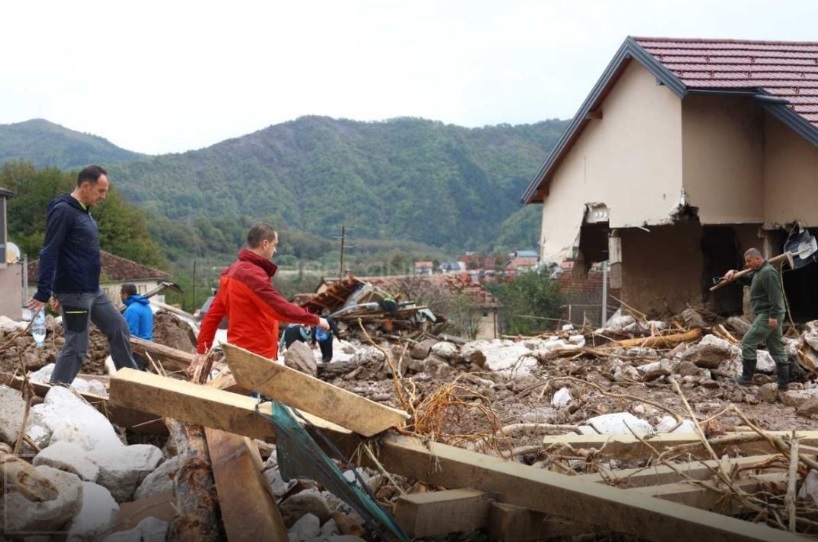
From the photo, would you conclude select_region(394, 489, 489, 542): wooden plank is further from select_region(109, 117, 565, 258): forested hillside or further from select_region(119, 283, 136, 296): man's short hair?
select_region(109, 117, 565, 258): forested hillside

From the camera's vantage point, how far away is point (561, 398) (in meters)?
8.34

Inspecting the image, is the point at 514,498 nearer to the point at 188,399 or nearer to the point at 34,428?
the point at 188,399

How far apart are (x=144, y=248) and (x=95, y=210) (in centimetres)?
539

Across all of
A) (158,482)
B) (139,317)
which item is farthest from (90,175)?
(139,317)

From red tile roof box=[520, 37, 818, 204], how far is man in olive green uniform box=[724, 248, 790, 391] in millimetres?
3746

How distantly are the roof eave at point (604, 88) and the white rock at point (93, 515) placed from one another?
1136 cm

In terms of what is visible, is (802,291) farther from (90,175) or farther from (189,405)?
(189,405)

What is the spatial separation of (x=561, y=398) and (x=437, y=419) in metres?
3.90

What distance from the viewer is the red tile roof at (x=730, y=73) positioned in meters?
13.1

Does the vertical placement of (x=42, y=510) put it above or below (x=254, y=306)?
below

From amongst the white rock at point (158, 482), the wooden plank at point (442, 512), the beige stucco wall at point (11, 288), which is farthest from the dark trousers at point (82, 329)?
the beige stucco wall at point (11, 288)

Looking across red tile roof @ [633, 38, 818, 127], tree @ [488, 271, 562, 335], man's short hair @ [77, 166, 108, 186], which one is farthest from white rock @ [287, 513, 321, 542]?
tree @ [488, 271, 562, 335]

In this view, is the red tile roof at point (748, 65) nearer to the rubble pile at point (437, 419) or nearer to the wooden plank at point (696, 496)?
the rubble pile at point (437, 419)

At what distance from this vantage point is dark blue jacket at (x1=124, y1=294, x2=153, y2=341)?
927cm
